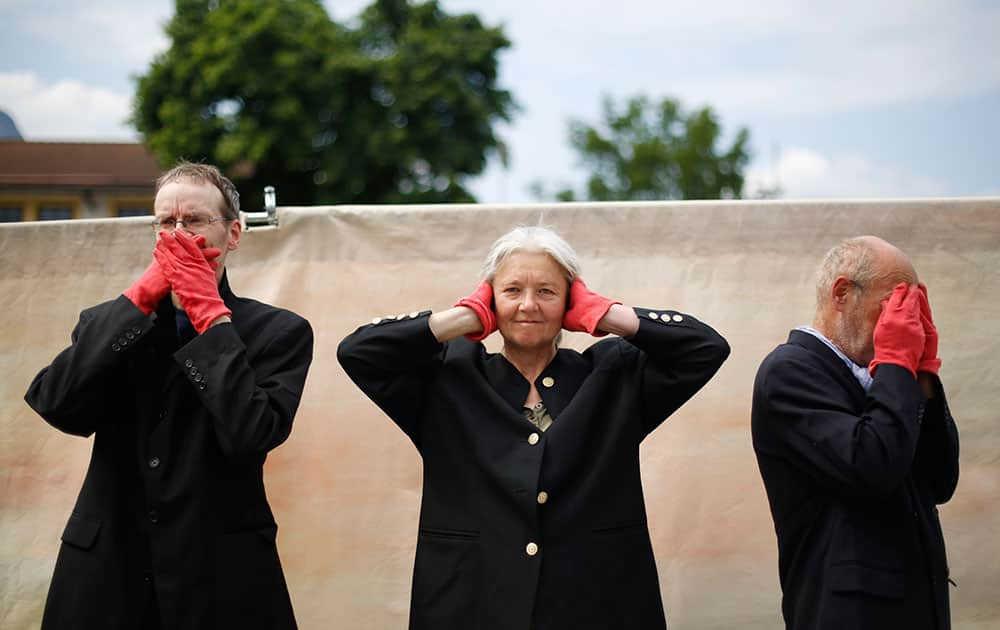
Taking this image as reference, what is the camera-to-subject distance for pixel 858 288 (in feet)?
9.06

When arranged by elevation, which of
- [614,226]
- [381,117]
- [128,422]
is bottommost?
[128,422]

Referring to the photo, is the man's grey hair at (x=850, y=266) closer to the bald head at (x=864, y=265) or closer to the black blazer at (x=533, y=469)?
the bald head at (x=864, y=265)

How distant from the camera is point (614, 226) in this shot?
12.3ft

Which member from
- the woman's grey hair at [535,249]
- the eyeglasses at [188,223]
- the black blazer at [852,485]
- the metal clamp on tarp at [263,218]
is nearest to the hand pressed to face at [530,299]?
the woman's grey hair at [535,249]

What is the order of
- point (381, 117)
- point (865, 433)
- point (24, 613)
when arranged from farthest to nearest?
1. point (381, 117)
2. point (24, 613)
3. point (865, 433)

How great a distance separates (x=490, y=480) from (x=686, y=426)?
52.7 inches

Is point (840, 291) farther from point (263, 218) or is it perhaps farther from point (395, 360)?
point (263, 218)

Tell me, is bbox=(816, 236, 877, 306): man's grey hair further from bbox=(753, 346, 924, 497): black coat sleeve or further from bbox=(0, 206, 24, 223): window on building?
bbox=(0, 206, 24, 223): window on building

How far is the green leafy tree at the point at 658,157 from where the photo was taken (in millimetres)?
38875

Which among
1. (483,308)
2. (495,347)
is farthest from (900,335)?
(495,347)

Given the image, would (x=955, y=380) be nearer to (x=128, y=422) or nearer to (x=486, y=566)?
(x=486, y=566)

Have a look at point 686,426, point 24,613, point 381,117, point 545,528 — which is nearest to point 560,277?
point 545,528

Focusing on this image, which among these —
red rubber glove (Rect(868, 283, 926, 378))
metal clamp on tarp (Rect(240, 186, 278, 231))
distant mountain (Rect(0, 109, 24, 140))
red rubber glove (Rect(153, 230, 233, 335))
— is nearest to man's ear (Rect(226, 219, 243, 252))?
red rubber glove (Rect(153, 230, 233, 335))

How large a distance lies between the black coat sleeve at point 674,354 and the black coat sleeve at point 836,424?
0.19 meters
